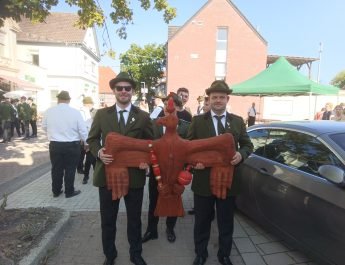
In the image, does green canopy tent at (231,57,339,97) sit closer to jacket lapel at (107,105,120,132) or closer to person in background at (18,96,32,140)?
person in background at (18,96,32,140)

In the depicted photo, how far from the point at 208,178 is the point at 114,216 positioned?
1.06 m

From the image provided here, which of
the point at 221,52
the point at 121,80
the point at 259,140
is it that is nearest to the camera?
the point at 121,80

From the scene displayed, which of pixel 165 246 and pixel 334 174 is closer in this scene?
pixel 334 174

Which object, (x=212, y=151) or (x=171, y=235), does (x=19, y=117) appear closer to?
(x=171, y=235)

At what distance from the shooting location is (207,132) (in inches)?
139

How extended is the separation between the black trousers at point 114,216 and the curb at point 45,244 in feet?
2.47

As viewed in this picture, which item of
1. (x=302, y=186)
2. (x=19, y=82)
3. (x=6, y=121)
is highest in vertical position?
(x=19, y=82)

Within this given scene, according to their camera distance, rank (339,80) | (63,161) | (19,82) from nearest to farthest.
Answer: (63,161)
(19,82)
(339,80)

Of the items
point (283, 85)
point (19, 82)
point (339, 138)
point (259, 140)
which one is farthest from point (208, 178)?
point (19, 82)

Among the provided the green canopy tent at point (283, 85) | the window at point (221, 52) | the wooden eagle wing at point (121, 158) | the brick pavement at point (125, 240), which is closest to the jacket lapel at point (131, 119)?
the wooden eagle wing at point (121, 158)

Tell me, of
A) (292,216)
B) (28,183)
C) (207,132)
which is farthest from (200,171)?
(28,183)

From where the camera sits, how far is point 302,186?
3.54 meters

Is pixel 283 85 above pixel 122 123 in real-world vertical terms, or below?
above

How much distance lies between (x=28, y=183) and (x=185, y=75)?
25205 millimetres
